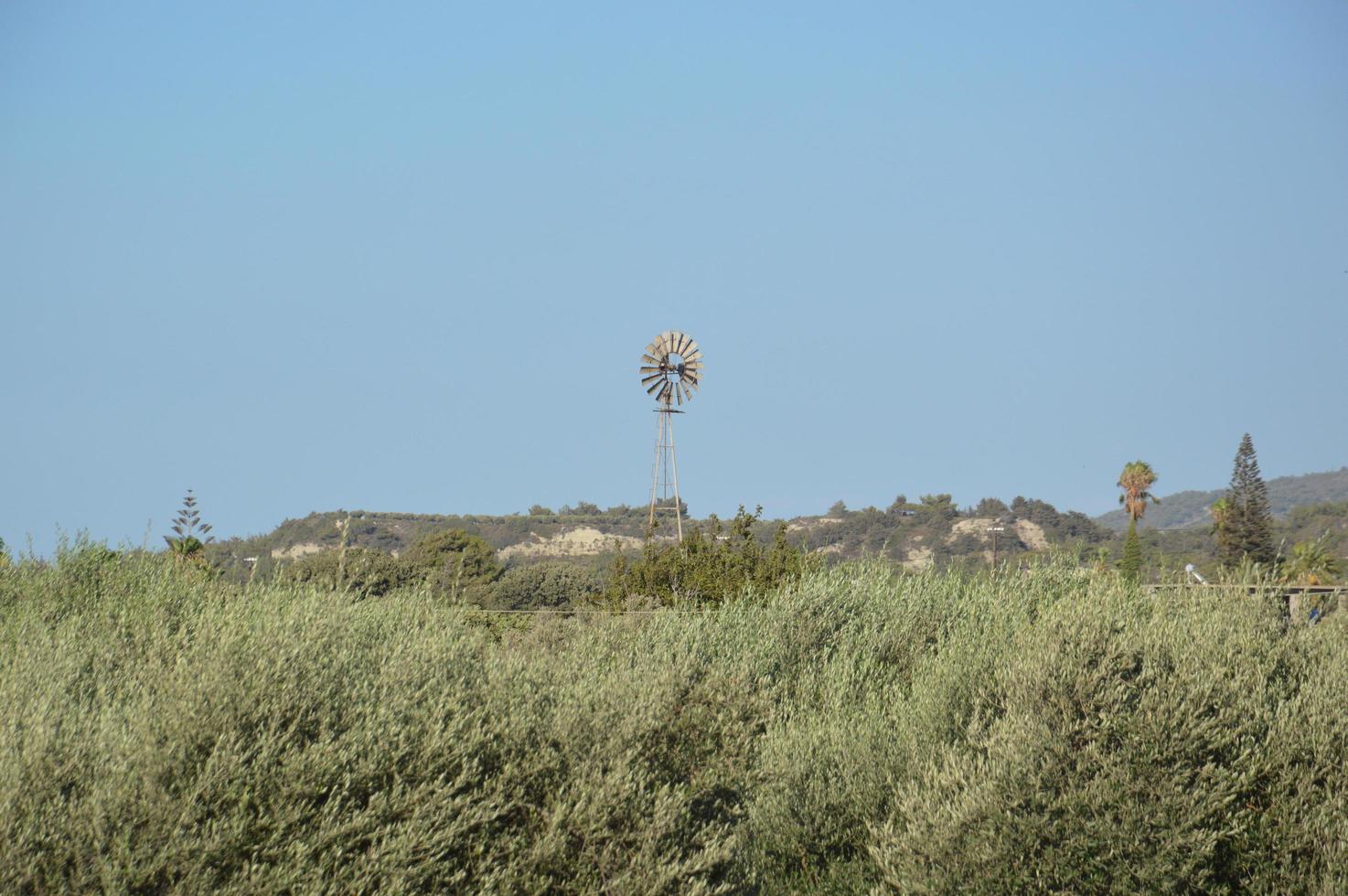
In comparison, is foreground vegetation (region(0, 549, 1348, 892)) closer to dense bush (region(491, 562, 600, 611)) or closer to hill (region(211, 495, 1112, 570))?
dense bush (region(491, 562, 600, 611))

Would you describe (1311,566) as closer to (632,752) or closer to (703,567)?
(703,567)

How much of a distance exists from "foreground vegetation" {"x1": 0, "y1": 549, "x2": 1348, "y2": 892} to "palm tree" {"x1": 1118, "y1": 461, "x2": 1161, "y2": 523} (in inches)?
2884

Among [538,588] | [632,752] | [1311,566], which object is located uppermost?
[538,588]

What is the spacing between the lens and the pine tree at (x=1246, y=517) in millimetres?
74875

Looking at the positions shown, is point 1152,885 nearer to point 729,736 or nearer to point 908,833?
point 908,833

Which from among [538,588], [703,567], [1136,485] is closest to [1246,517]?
[1136,485]

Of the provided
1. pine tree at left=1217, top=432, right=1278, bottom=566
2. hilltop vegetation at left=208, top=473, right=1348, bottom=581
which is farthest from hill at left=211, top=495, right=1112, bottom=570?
pine tree at left=1217, top=432, right=1278, bottom=566

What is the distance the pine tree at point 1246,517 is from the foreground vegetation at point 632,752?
2675 inches

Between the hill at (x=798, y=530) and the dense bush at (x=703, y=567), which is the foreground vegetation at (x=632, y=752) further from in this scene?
the hill at (x=798, y=530)

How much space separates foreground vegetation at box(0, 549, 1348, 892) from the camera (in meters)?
6.79

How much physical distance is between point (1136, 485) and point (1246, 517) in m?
7.71

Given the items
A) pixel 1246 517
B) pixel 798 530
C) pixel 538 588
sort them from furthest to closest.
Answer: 1. pixel 798 530
2. pixel 1246 517
3. pixel 538 588

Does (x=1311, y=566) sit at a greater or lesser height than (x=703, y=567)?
lesser

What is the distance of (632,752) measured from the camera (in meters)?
7.85
